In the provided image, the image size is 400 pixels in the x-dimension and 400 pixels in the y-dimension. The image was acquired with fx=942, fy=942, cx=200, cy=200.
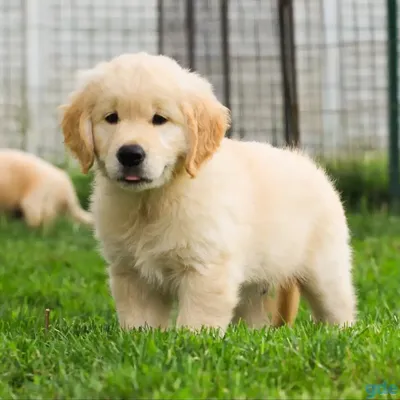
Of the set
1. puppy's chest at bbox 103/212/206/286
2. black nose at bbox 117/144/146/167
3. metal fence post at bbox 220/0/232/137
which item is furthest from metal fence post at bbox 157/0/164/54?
Result: black nose at bbox 117/144/146/167

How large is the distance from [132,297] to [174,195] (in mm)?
497

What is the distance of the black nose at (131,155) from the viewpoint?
138 inches

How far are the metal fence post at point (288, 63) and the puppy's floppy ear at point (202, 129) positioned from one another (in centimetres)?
432

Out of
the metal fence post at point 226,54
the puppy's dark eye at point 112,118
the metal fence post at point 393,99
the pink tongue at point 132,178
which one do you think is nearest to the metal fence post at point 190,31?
the metal fence post at point 226,54

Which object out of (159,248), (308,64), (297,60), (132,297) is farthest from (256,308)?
(308,64)

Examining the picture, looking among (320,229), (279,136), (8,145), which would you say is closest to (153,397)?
(320,229)

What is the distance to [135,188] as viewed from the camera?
12.0 ft

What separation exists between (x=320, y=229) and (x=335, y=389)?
5.49 feet

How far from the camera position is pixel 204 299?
3758 mm

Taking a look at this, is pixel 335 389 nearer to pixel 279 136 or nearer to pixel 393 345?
pixel 393 345

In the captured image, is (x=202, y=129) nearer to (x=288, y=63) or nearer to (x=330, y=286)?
(x=330, y=286)

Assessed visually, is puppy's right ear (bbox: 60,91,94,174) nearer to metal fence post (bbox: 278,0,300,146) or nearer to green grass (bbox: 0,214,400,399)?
green grass (bbox: 0,214,400,399)

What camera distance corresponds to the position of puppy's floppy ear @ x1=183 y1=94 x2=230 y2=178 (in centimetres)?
369

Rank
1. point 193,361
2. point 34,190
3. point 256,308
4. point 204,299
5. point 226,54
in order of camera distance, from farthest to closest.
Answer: point 226,54
point 34,190
point 256,308
point 204,299
point 193,361
